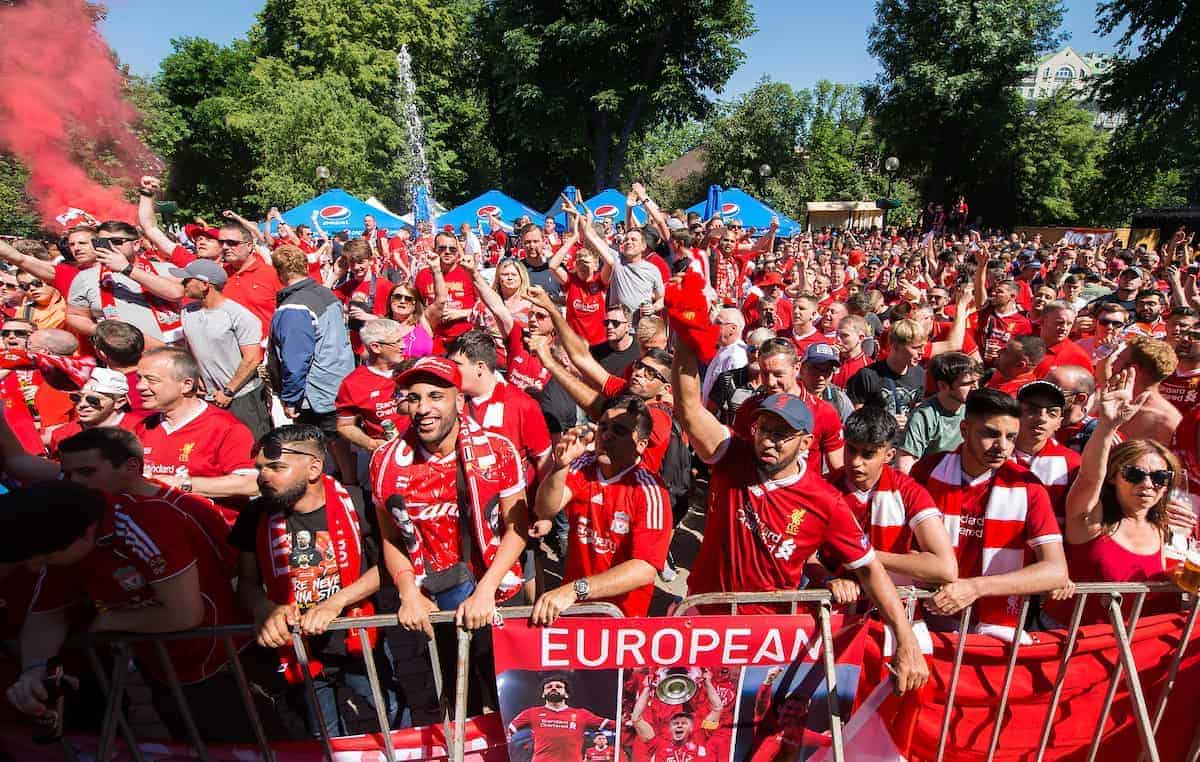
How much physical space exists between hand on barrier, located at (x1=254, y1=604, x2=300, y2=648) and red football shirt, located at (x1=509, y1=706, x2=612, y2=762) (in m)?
0.98

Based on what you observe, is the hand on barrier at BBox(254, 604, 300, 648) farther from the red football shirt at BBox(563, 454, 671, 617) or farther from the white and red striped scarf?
the white and red striped scarf

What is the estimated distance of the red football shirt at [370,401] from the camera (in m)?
4.44

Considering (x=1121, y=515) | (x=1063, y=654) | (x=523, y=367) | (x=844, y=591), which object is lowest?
(x=1063, y=654)

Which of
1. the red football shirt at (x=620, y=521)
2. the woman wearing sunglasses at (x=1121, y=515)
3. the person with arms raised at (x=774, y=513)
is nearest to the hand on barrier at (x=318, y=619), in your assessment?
the red football shirt at (x=620, y=521)

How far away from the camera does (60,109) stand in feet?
95.9

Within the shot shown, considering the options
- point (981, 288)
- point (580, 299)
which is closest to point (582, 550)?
point (580, 299)

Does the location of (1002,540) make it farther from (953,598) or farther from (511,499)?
(511,499)

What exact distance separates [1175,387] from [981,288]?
252 centimetres

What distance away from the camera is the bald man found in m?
5.50

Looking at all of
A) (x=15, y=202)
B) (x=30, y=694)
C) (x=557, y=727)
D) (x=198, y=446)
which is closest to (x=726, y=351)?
(x=557, y=727)

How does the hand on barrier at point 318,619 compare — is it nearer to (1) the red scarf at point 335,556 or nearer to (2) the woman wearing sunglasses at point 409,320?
(1) the red scarf at point 335,556

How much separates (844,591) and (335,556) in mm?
2238

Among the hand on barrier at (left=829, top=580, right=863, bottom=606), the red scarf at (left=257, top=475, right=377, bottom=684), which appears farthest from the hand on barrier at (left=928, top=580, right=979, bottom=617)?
the red scarf at (left=257, top=475, right=377, bottom=684)

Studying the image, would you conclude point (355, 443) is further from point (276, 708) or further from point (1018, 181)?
point (1018, 181)
